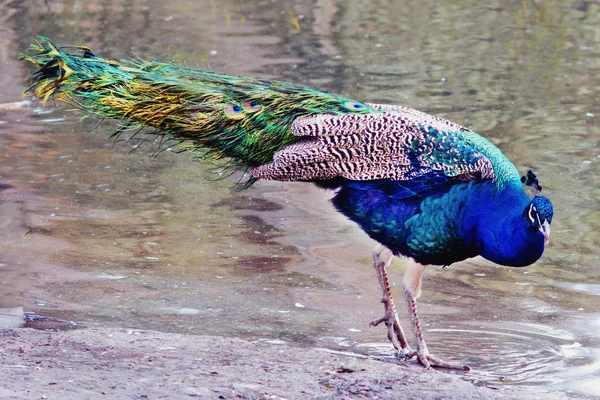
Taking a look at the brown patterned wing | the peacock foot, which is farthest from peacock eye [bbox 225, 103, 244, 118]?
the peacock foot

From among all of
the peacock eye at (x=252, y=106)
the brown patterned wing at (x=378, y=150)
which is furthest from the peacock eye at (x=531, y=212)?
the peacock eye at (x=252, y=106)

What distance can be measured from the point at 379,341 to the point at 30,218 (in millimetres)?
2525

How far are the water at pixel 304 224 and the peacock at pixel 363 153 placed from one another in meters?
0.48

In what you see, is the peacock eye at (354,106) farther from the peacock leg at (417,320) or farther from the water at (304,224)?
the water at (304,224)

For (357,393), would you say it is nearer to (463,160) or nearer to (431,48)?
(463,160)

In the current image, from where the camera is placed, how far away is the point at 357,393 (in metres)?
3.60

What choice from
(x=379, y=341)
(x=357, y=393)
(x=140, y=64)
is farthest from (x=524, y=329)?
(x=140, y=64)

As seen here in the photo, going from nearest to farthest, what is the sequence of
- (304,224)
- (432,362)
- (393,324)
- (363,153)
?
(432,362), (363,153), (393,324), (304,224)

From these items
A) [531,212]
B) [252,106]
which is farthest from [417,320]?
[252,106]

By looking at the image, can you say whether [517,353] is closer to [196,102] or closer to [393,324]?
[393,324]

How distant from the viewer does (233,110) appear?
15.3ft

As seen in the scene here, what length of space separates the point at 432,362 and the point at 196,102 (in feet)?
5.40

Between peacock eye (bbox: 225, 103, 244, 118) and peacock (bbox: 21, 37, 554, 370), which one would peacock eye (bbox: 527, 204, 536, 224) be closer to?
peacock (bbox: 21, 37, 554, 370)

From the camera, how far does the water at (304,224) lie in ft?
15.3
